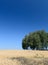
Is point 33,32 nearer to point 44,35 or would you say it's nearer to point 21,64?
point 44,35

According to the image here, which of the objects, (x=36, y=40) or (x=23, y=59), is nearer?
(x=23, y=59)

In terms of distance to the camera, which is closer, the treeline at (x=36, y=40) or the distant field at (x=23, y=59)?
the distant field at (x=23, y=59)

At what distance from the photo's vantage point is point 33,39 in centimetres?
6631

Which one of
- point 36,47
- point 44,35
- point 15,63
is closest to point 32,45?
point 36,47

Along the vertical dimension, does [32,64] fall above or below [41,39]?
below

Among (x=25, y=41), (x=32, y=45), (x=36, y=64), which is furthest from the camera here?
(x=25, y=41)

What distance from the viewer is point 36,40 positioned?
6525 cm

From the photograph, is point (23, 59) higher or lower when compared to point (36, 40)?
lower

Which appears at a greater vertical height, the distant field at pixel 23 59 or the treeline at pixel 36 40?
the treeline at pixel 36 40

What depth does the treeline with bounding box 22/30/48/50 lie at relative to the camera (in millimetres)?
65581

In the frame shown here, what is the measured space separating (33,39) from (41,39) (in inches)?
157

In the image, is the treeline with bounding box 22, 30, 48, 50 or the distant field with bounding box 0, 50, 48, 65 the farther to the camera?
the treeline with bounding box 22, 30, 48, 50

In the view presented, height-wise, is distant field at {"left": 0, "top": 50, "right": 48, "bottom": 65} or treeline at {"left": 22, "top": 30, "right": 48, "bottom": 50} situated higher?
treeline at {"left": 22, "top": 30, "right": 48, "bottom": 50}

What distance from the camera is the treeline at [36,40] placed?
6558cm
